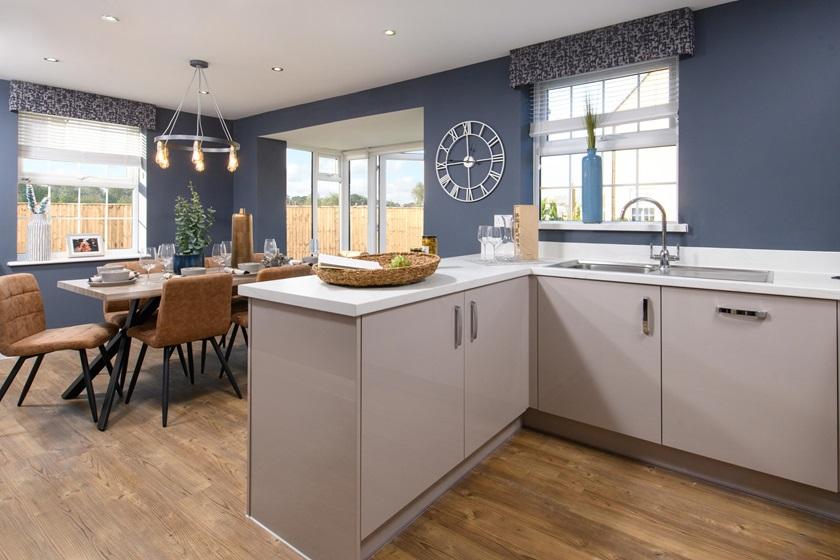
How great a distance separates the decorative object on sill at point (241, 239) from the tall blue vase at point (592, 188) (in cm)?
241

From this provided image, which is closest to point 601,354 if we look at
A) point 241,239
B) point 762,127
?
point 762,127

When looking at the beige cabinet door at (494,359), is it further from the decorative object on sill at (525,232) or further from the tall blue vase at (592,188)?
the tall blue vase at (592,188)

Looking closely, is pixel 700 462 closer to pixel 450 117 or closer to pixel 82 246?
pixel 450 117

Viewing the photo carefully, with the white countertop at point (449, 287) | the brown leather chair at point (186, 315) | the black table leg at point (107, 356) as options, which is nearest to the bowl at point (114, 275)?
the black table leg at point (107, 356)

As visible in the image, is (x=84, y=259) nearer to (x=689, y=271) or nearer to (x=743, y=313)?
(x=689, y=271)

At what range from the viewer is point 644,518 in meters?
1.93

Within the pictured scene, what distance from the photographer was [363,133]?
5492mm

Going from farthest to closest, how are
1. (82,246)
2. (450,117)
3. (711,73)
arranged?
(82,246) → (450,117) → (711,73)

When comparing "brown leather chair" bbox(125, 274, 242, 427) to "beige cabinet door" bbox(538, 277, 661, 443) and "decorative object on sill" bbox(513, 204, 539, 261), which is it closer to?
"decorative object on sill" bbox(513, 204, 539, 261)

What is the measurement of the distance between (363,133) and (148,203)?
2362mm

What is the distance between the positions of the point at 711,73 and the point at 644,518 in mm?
2381

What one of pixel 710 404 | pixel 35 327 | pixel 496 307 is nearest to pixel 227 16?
pixel 35 327

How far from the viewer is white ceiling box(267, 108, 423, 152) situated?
188 inches

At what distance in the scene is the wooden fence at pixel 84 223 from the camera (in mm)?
4594
